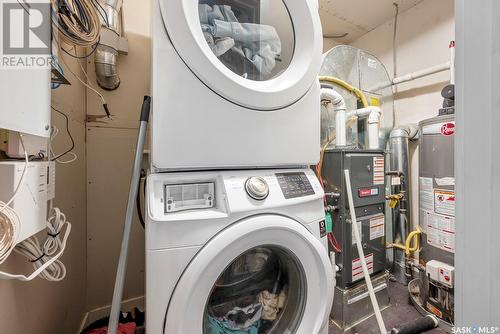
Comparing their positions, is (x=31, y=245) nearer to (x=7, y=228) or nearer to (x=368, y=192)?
(x=7, y=228)

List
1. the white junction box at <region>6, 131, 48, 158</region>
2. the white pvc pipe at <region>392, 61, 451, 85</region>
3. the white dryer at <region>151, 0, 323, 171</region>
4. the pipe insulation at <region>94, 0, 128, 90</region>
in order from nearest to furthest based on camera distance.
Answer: the white junction box at <region>6, 131, 48, 158</region>
the white dryer at <region>151, 0, 323, 171</region>
the pipe insulation at <region>94, 0, 128, 90</region>
the white pvc pipe at <region>392, 61, 451, 85</region>

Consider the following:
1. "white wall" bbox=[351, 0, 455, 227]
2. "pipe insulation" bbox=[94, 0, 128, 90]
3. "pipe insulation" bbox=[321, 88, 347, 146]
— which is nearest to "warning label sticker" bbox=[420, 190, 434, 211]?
"white wall" bbox=[351, 0, 455, 227]

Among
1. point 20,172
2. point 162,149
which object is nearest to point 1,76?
point 20,172

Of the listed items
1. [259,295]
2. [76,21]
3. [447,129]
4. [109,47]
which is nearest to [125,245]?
[259,295]

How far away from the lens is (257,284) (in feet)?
2.82

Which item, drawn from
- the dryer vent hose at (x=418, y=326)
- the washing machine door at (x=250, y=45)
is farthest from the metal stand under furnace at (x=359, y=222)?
the washing machine door at (x=250, y=45)

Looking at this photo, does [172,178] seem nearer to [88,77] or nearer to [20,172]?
[20,172]

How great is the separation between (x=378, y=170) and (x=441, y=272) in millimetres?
654

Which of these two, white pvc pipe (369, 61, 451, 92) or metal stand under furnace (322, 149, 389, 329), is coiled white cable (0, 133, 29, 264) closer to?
metal stand under furnace (322, 149, 389, 329)

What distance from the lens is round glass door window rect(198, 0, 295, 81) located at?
2.70 ft

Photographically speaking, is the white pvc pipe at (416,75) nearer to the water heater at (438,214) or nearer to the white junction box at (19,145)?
the water heater at (438,214)

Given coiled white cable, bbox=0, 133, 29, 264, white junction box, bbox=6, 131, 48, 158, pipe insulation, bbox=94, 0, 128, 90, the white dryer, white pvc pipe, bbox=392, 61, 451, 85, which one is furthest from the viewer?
white pvc pipe, bbox=392, 61, 451, 85

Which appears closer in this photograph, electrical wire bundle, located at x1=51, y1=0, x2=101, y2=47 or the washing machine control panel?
electrical wire bundle, located at x1=51, y1=0, x2=101, y2=47

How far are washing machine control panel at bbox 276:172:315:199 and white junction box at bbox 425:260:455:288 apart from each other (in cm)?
106
